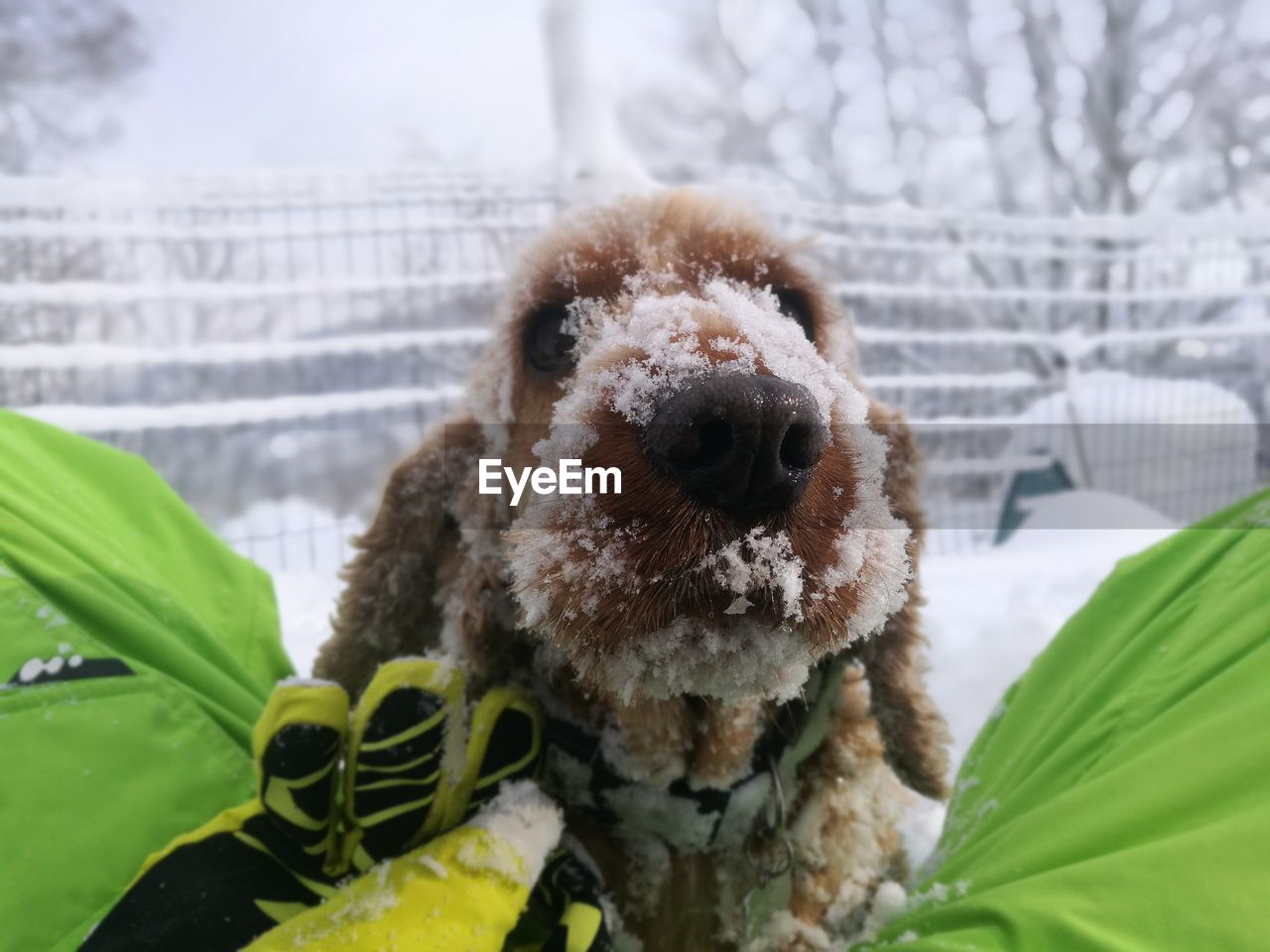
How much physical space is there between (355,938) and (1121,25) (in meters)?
8.58

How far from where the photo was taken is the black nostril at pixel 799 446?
494 mm

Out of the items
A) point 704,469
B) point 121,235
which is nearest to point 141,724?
point 704,469

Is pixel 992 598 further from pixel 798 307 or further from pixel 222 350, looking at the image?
pixel 222 350

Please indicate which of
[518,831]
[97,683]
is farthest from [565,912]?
[97,683]

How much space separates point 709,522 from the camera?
50 cm

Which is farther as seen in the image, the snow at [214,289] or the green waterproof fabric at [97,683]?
the snow at [214,289]

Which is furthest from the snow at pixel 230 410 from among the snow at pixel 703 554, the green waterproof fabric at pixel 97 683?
the snow at pixel 703 554

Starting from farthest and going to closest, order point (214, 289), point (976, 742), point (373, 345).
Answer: point (373, 345)
point (214, 289)
point (976, 742)

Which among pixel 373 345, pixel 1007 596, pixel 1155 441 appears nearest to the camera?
pixel 1007 596

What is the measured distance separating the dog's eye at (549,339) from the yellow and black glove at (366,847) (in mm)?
371

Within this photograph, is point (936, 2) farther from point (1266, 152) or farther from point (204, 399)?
point (204, 399)

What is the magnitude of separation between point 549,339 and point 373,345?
11.5 feet

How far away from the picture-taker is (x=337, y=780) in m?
0.65

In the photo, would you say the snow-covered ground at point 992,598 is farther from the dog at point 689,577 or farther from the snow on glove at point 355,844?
the snow on glove at point 355,844
